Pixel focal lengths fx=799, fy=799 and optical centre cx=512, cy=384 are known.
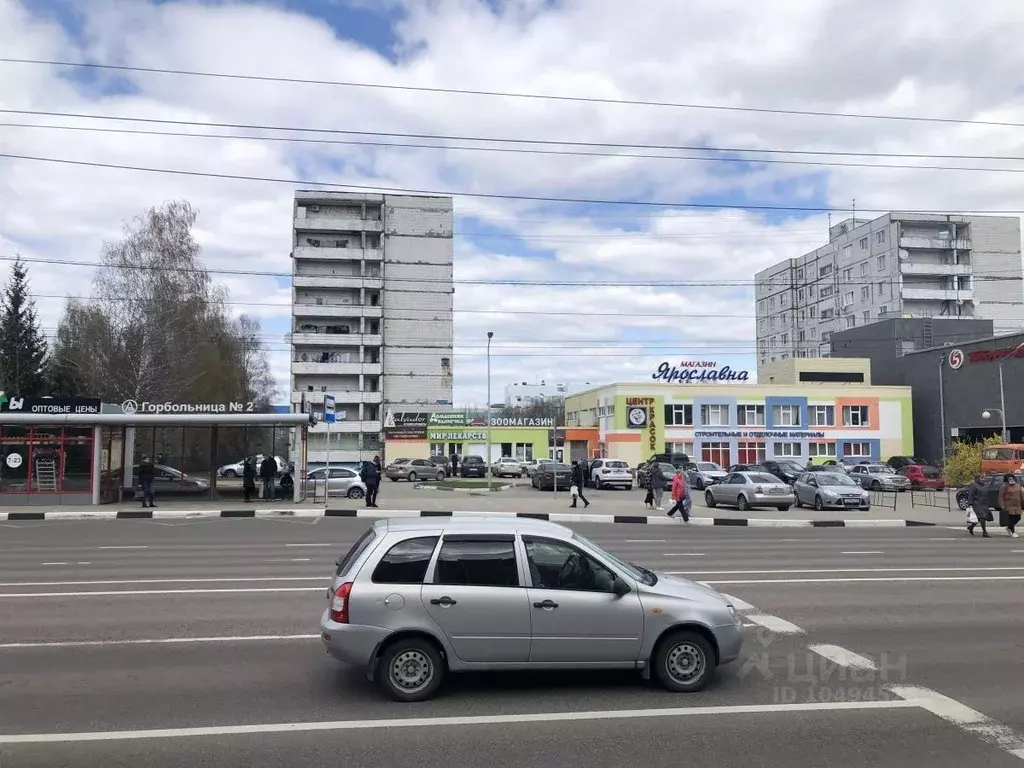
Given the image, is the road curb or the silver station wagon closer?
the silver station wagon

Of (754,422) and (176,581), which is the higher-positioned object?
(754,422)

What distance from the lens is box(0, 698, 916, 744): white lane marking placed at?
5.62 meters

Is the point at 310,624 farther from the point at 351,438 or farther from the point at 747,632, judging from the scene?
the point at 351,438

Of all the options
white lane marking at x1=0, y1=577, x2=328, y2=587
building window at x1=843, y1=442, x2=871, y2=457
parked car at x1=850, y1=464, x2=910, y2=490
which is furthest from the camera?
building window at x1=843, y1=442, x2=871, y2=457

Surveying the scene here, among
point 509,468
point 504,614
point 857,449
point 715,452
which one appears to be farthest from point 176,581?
point 857,449

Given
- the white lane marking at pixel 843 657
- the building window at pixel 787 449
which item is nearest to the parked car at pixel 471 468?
the building window at pixel 787 449

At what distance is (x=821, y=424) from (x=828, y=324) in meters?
41.8

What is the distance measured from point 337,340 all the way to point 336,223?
11.9 meters

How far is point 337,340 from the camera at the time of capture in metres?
78.4

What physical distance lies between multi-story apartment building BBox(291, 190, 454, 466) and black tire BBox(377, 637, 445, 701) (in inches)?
2738

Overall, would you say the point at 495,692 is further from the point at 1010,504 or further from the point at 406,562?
the point at 1010,504

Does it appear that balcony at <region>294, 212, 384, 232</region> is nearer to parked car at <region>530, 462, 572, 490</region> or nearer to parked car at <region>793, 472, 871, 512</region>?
parked car at <region>530, 462, 572, 490</region>

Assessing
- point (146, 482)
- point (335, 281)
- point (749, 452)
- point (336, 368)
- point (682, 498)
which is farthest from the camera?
point (335, 281)

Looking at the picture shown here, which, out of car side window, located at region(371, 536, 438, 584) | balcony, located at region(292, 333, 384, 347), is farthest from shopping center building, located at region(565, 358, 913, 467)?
car side window, located at region(371, 536, 438, 584)
